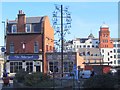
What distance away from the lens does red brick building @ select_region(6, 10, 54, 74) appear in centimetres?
6694

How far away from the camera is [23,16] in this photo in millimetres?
70688

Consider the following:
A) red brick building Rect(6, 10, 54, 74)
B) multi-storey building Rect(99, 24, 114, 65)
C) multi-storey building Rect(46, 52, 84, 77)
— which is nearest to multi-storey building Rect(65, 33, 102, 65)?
multi-storey building Rect(99, 24, 114, 65)

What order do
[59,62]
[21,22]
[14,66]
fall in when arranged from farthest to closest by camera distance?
1. [21,22]
2. [14,66]
3. [59,62]

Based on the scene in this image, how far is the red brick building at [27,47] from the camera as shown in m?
66.9

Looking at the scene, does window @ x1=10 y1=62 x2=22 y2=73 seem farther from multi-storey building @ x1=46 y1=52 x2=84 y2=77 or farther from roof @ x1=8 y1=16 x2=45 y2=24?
roof @ x1=8 y1=16 x2=45 y2=24

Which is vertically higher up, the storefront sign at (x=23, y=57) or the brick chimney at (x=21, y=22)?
the brick chimney at (x=21, y=22)

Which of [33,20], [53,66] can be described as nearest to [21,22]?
[33,20]


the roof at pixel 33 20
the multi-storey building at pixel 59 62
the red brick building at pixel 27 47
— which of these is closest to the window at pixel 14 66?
the red brick building at pixel 27 47

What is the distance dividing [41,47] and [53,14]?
74.5 ft

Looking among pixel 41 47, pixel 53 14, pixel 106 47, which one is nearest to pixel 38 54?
pixel 41 47

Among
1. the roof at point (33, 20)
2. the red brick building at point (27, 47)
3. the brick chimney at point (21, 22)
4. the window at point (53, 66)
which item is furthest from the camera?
the roof at point (33, 20)

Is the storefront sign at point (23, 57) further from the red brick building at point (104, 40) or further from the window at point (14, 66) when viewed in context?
the red brick building at point (104, 40)

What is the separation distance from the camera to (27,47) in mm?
67688

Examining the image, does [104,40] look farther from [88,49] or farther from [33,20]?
[33,20]
